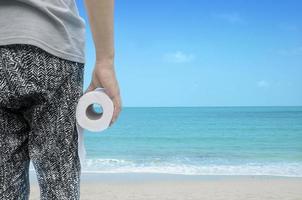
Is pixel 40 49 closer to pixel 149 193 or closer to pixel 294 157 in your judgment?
pixel 149 193

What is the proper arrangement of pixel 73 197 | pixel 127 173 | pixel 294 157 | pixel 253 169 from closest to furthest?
pixel 73 197
pixel 127 173
pixel 253 169
pixel 294 157

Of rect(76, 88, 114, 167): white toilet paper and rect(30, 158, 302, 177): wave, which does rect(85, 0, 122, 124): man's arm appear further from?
rect(30, 158, 302, 177): wave

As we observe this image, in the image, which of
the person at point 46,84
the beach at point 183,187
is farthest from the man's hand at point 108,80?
the beach at point 183,187

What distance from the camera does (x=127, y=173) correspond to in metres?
9.03

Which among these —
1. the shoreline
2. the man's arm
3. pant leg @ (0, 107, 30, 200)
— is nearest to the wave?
the shoreline

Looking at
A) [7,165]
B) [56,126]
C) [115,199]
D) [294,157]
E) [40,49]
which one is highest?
[294,157]

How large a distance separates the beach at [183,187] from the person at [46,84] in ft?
16.8

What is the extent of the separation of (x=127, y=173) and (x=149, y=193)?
235 cm

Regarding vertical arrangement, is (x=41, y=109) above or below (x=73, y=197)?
above

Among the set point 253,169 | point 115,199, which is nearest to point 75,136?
point 115,199

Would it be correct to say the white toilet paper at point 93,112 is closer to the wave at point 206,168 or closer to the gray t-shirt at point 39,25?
the gray t-shirt at point 39,25

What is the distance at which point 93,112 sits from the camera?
113 cm

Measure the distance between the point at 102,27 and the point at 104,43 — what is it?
1.6 inches

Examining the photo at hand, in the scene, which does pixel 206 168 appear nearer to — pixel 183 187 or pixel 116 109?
pixel 183 187
